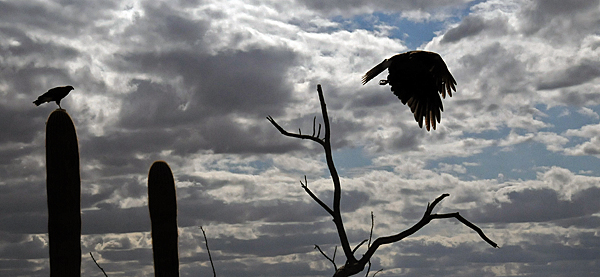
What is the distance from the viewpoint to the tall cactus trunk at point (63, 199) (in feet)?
28.3

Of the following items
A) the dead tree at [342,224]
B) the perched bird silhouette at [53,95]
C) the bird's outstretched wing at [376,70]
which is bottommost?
the dead tree at [342,224]

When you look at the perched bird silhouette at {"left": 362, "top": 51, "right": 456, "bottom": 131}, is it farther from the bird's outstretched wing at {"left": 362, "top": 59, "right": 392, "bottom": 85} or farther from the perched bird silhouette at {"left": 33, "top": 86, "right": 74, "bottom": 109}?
the perched bird silhouette at {"left": 33, "top": 86, "right": 74, "bottom": 109}

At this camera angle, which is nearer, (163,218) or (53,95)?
(163,218)

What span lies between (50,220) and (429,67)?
6024 mm

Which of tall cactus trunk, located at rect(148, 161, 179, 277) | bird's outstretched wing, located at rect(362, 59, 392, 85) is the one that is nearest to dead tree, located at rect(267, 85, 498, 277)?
bird's outstretched wing, located at rect(362, 59, 392, 85)

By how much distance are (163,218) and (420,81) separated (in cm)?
433

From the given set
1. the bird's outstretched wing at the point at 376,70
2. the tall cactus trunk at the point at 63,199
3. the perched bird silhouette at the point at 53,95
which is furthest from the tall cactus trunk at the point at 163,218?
the bird's outstretched wing at the point at 376,70

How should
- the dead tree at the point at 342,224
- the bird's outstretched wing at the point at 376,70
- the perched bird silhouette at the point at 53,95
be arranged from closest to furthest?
the dead tree at the point at 342,224
the bird's outstretched wing at the point at 376,70
the perched bird silhouette at the point at 53,95

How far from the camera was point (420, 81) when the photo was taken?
9.29m

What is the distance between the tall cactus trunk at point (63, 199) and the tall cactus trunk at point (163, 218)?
108 cm

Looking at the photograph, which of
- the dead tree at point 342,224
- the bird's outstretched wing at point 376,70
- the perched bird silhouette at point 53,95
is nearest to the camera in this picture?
the dead tree at point 342,224

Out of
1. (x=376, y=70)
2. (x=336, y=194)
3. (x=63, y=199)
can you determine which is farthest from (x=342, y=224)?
(x=63, y=199)

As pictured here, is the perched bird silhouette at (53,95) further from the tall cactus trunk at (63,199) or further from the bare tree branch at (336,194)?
the bare tree branch at (336,194)

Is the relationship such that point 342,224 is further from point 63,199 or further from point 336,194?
point 63,199
